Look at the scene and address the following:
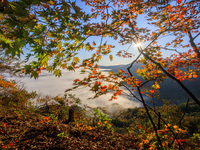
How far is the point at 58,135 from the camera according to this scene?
433cm

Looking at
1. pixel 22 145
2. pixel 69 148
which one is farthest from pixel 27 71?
pixel 22 145

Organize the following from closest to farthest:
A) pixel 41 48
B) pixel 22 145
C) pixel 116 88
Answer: pixel 41 48, pixel 116 88, pixel 22 145

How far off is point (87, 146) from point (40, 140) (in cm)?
196

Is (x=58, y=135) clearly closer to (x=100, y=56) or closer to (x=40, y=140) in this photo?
Answer: (x=40, y=140)

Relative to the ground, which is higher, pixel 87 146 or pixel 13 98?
pixel 13 98

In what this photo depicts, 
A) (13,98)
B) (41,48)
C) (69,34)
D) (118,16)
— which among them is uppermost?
(118,16)

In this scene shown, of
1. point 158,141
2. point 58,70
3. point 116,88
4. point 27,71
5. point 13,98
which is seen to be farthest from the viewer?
point 13,98

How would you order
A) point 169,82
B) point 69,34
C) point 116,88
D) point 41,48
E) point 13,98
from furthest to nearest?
point 169,82
point 13,98
point 116,88
point 69,34
point 41,48

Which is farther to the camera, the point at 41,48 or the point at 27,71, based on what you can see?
the point at 41,48

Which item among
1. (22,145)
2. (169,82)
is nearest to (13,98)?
(22,145)

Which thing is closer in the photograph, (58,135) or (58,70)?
(58,70)

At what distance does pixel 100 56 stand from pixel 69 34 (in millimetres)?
972

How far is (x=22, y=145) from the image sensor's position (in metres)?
3.71

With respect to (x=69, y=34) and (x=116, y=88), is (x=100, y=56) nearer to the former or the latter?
(x=69, y=34)
